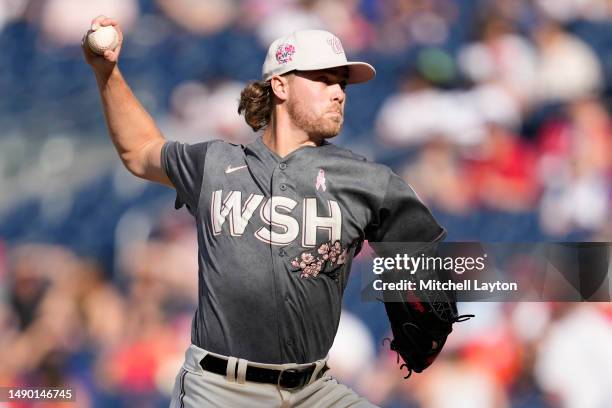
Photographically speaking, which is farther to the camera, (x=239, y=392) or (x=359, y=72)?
(x=359, y=72)

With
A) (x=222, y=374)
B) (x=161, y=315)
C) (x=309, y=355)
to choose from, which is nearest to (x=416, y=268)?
(x=309, y=355)

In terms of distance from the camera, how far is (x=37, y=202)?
433cm

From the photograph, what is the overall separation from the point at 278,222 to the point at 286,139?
0.31 m

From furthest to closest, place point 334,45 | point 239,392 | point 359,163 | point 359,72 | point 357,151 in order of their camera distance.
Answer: point 357,151, point 359,72, point 334,45, point 359,163, point 239,392

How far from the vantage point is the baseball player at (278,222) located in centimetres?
235

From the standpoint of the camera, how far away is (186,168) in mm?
2531

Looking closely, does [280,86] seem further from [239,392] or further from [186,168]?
[239,392]

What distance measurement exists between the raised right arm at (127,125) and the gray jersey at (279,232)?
91 millimetres

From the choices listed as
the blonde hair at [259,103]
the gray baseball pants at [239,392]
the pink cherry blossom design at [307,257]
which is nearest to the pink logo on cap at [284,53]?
the blonde hair at [259,103]

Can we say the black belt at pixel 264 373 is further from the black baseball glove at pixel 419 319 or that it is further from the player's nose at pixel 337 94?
the player's nose at pixel 337 94

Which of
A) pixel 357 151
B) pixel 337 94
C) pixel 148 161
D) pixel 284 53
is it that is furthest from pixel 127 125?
pixel 357 151

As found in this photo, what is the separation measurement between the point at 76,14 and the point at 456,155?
2.00m

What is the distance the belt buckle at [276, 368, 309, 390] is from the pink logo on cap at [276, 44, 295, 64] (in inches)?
35.7

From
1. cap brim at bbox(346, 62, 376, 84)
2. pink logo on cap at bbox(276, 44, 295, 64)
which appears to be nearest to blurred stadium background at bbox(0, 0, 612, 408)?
cap brim at bbox(346, 62, 376, 84)
